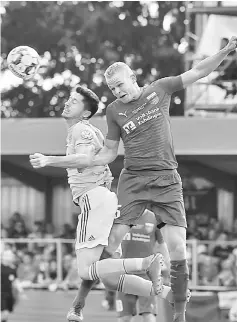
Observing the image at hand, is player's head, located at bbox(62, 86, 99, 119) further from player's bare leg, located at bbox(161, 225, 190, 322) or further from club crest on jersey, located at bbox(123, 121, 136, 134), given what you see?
player's bare leg, located at bbox(161, 225, 190, 322)

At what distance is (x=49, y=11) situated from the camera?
90.2ft

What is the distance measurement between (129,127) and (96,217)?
900 millimetres

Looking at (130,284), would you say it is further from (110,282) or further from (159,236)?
(159,236)

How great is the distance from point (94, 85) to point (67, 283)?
38.1 ft

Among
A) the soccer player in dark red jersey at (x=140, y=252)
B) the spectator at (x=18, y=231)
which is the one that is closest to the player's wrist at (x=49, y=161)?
the soccer player in dark red jersey at (x=140, y=252)

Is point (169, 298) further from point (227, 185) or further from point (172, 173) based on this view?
point (227, 185)

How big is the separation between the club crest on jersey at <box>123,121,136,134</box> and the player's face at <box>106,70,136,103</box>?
0.20 m

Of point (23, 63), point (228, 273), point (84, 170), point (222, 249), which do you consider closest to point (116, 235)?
point (84, 170)

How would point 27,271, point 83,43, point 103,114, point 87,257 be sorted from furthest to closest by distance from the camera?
point 83,43 < point 103,114 < point 27,271 < point 87,257

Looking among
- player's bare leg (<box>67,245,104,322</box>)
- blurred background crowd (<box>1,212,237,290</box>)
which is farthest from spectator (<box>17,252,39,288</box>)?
player's bare leg (<box>67,245,104,322</box>)

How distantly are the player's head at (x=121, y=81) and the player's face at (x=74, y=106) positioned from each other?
517mm

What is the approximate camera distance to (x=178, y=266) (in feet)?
25.9

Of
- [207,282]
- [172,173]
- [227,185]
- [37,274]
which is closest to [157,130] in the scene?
[172,173]

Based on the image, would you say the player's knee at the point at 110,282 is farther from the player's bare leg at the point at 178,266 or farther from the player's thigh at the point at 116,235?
the player's bare leg at the point at 178,266
